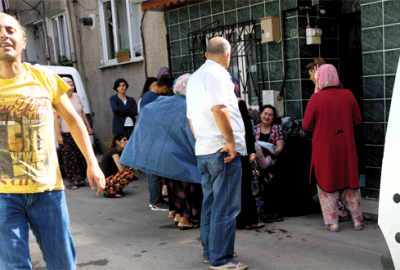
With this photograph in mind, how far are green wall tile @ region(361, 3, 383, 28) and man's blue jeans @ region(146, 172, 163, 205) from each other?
11.1 feet

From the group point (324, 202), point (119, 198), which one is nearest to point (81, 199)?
point (119, 198)

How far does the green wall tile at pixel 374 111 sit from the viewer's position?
18.1 feet

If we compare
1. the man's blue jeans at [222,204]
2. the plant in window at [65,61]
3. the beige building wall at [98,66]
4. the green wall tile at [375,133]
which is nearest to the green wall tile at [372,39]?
the green wall tile at [375,133]

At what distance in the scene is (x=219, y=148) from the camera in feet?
12.3

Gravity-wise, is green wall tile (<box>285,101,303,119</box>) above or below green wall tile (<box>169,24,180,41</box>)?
below

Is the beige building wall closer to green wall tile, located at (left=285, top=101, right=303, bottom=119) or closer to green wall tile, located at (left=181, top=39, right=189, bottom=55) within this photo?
green wall tile, located at (left=181, top=39, right=189, bottom=55)

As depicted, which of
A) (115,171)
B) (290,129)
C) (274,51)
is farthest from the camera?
(115,171)

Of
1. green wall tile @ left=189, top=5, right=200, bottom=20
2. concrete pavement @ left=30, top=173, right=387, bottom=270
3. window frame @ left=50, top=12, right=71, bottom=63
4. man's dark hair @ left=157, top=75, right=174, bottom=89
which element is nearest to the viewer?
concrete pavement @ left=30, top=173, right=387, bottom=270

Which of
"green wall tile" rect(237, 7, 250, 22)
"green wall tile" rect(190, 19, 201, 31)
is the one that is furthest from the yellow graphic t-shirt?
"green wall tile" rect(190, 19, 201, 31)

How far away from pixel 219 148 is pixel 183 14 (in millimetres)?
5687

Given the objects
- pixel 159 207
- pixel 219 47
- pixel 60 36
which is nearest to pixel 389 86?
pixel 219 47

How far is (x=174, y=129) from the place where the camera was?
5.00 meters

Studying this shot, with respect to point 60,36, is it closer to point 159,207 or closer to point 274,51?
point 274,51

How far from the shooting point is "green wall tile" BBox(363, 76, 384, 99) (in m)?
5.52
